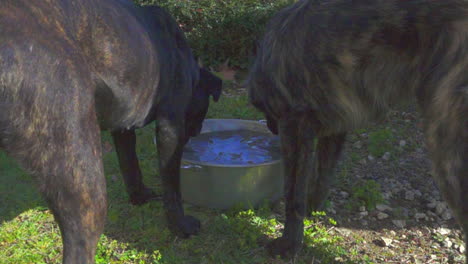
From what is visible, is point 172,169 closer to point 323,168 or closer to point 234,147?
point 234,147

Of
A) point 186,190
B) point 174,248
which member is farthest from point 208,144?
point 174,248

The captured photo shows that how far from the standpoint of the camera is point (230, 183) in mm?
3658

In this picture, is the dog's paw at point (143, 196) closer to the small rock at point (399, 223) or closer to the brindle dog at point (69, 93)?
the brindle dog at point (69, 93)

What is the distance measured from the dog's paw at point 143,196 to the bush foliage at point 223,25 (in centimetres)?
385

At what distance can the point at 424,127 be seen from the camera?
2281 mm

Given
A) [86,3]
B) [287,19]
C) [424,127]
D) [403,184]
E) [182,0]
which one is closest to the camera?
[424,127]

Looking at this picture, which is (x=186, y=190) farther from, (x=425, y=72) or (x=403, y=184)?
(x=425, y=72)

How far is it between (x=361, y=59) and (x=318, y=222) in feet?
4.89

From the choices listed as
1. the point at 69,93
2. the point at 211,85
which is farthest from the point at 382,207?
the point at 69,93

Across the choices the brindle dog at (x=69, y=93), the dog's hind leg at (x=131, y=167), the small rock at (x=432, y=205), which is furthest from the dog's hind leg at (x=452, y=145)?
the dog's hind leg at (x=131, y=167)

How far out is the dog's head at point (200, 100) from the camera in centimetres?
363

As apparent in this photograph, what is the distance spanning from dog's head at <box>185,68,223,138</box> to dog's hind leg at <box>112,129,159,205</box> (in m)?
0.43

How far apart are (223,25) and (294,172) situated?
4693mm

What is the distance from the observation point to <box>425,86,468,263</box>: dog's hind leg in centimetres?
207
